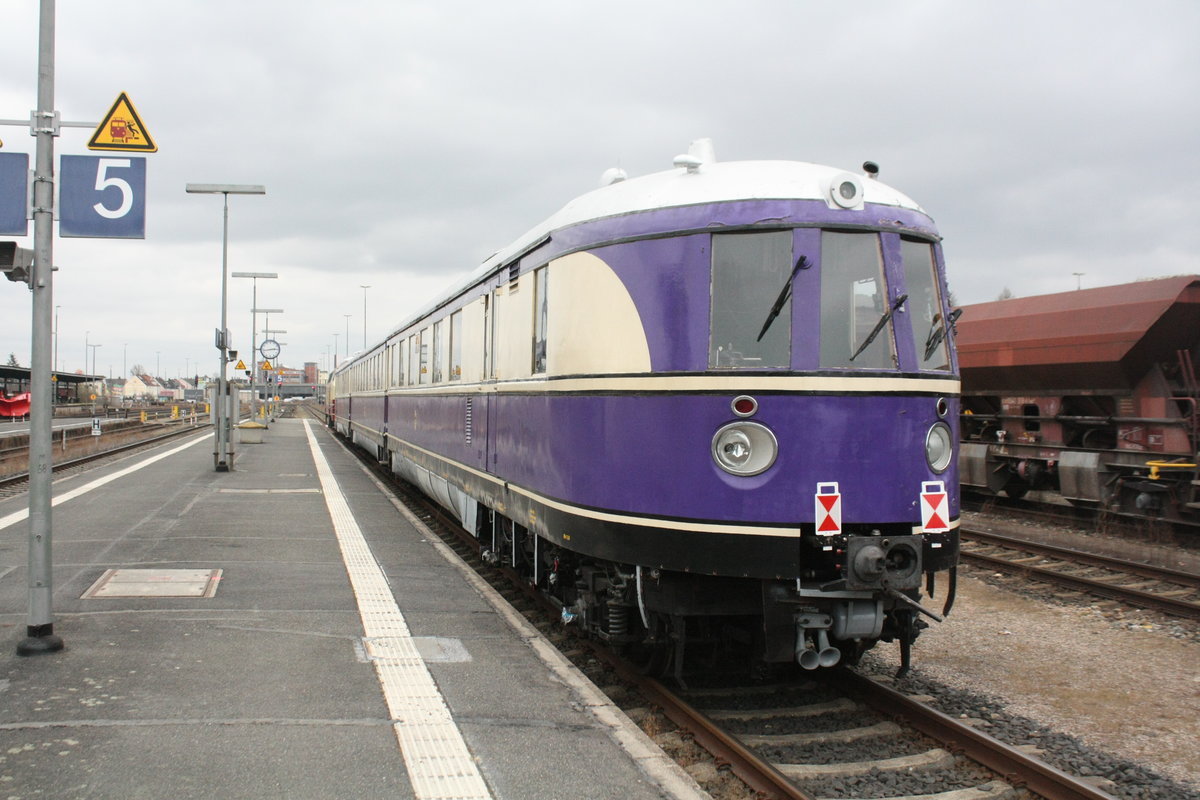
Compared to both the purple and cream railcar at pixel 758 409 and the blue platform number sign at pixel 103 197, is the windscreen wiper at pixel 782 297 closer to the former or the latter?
the purple and cream railcar at pixel 758 409

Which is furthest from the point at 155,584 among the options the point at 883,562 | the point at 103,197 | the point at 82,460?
the point at 82,460

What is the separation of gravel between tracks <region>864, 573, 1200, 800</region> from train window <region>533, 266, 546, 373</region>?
314cm

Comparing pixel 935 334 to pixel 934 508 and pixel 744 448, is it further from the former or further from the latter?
pixel 744 448

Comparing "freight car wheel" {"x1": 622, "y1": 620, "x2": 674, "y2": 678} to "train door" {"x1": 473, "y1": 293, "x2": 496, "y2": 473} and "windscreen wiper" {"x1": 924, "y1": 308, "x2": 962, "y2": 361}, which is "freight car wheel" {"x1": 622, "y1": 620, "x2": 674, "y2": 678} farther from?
"train door" {"x1": 473, "y1": 293, "x2": 496, "y2": 473}

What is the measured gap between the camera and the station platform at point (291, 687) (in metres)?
4.11

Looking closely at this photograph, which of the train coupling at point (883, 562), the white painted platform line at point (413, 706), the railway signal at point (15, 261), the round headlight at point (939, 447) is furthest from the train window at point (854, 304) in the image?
the railway signal at point (15, 261)

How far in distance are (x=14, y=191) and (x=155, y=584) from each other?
3520 millimetres

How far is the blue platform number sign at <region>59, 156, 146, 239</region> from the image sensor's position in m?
5.89

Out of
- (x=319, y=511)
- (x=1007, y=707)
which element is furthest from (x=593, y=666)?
(x=319, y=511)

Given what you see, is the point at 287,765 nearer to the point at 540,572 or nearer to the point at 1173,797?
the point at 540,572

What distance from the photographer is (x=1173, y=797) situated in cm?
461

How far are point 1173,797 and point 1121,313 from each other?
9.45 m

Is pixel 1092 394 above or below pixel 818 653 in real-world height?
above

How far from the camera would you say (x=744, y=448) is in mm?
5062
